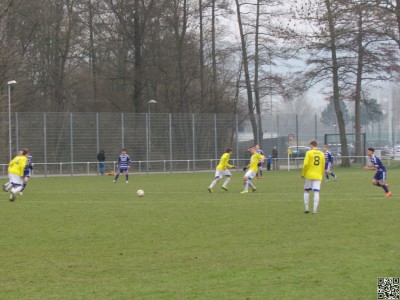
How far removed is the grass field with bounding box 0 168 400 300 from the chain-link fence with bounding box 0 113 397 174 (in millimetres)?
26323

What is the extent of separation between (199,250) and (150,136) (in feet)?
133

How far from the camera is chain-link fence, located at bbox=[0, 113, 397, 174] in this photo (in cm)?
4734

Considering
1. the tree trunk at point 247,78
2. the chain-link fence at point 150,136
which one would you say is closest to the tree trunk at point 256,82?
the chain-link fence at point 150,136

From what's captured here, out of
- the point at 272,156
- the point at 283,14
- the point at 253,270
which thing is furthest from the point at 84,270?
the point at 283,14

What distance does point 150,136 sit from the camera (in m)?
52.2

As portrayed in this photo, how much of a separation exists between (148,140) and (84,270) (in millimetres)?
41819

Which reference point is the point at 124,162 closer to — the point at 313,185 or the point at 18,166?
the point at 18,166

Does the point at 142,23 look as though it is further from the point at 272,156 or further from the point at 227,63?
the point at 272,156

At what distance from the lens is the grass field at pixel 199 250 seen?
8.93 metres

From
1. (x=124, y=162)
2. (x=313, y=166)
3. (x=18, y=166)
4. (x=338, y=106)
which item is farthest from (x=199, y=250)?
(x=338, y=106)

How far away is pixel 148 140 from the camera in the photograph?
52.1m

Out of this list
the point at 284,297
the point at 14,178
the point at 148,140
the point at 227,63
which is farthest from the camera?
the point at 227,63

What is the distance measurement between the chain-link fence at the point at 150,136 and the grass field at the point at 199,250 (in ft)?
86.4

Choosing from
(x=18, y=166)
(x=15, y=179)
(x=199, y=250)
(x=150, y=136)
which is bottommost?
(x=199, y=250)
